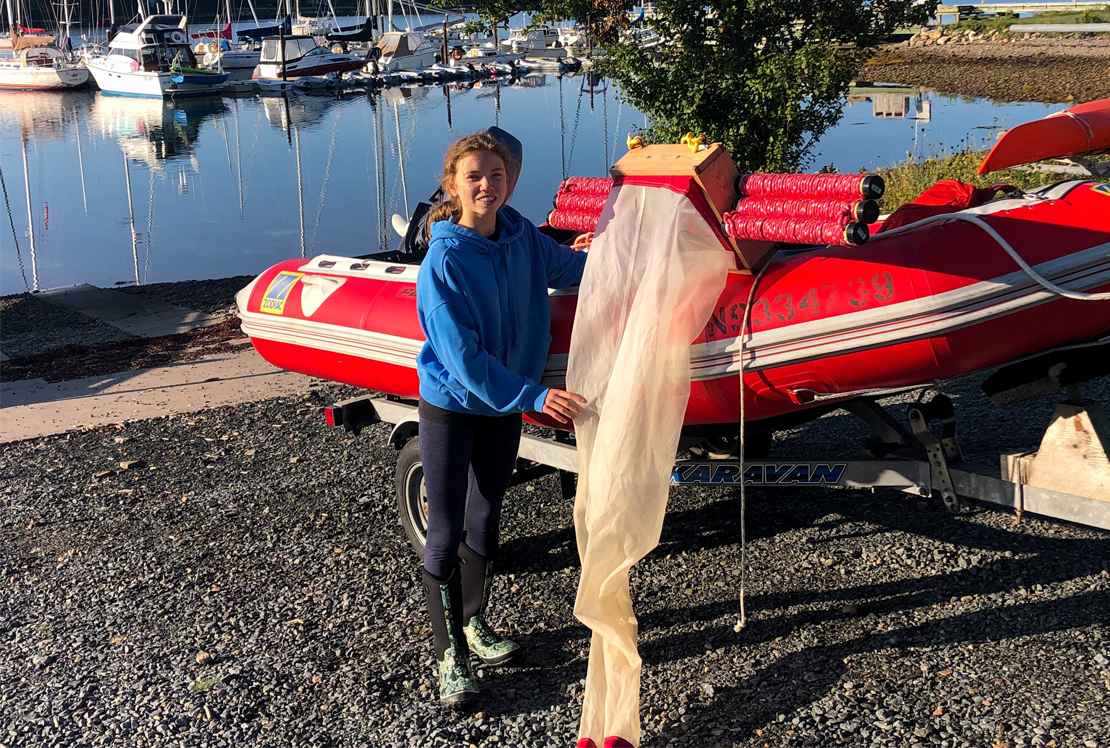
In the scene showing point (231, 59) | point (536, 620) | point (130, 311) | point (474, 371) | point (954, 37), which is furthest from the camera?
point (954, 37)

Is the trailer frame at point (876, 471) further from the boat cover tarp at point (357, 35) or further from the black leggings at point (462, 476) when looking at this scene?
the boat cover tarp at point (357, 35)

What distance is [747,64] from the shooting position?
9.60 m

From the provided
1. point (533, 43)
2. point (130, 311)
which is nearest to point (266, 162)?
point (130, 311)

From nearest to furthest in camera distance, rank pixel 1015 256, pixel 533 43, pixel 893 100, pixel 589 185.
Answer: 1. pixel 1015 256
2. pixel 589 185
3. pixel 893 100
4. pixel 533 43

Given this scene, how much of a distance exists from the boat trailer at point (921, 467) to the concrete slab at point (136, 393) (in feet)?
9.11

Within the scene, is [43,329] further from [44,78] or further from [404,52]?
[404,52]

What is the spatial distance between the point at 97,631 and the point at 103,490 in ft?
5.39

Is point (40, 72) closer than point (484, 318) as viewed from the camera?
No

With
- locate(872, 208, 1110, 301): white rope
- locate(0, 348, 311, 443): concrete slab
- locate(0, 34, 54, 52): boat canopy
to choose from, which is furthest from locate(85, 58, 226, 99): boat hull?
locate(872, 208, 1110, 301): white rope

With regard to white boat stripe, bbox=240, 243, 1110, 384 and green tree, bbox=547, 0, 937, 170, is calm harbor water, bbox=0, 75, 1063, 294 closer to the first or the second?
green tree, bbox=547, 0, 937, 170

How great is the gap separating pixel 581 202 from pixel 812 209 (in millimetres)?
1136

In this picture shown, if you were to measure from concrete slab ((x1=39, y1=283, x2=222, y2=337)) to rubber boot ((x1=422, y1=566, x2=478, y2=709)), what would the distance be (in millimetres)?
6791

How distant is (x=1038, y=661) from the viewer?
3.66 m

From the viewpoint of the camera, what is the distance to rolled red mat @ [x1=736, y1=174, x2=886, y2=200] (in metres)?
3.45
